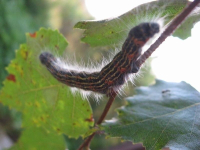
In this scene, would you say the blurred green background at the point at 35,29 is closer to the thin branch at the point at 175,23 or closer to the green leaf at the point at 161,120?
the green leaf at the point at 161,120

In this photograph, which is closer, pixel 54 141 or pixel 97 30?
pixel 97 30

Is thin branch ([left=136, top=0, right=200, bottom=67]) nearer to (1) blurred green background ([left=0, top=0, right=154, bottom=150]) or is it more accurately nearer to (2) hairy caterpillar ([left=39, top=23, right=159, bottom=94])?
(2) hairy caterpillar ([left=39, top=23, right=159, bottom=94])

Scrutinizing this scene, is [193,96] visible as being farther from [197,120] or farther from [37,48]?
[37,48]

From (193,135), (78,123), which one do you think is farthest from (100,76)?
(193,135)

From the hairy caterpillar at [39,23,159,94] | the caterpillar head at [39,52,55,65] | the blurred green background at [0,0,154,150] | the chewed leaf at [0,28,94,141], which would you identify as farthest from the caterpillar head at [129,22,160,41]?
the blurred green background at [0,0,154,150]

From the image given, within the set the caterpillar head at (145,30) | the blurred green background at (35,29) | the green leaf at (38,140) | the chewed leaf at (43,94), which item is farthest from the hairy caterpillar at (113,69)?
the blurred green background at (35,29)

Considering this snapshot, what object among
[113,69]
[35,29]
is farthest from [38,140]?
[35,29]
